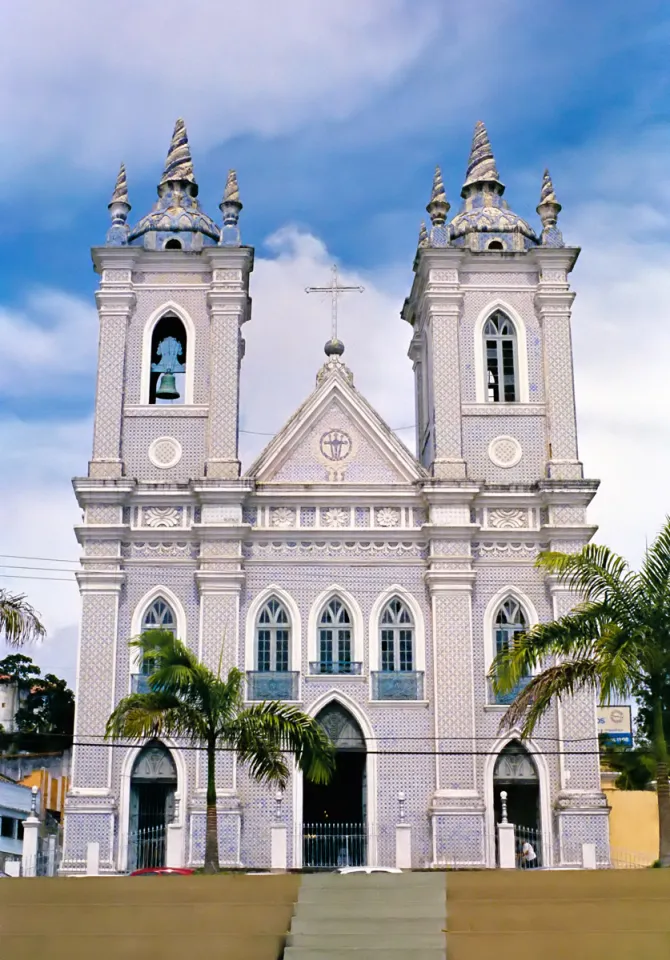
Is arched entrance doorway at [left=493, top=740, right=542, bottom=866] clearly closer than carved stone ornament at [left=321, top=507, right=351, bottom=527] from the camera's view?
Yes

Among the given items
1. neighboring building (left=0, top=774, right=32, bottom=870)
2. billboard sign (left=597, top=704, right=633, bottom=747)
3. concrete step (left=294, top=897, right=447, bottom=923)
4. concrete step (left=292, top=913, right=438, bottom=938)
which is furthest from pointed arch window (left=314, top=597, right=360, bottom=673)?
billboard sign (left=597, top=704, right=633, bottom=747)

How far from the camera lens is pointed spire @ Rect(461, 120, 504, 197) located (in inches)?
1310

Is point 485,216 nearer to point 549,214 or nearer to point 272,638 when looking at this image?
point 549,214

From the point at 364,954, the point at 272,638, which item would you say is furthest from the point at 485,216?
the point at 364,954

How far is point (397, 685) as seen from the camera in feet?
92.0

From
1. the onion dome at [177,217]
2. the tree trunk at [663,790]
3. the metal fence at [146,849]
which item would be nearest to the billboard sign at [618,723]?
the metal fence at [146,849]

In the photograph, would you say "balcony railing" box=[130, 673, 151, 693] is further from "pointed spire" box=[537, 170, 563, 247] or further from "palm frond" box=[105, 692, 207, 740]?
"pointed spire" box=[537, 170, 563, 247]

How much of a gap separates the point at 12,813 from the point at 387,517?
13.8 meters

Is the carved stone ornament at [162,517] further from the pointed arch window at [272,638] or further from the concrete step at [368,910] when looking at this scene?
the concrete step at [368,910]

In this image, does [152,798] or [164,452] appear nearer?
[152,798]

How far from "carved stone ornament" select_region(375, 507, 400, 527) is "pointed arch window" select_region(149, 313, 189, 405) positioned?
16.7 ft

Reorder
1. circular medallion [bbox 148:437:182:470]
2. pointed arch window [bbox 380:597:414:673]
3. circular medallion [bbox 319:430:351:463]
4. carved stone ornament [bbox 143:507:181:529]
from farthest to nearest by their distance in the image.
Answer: circular medallion [bbox 319:430:351:463] → circular medallion [bbox 148:437:182:470] → carved stone ornament [bbox 143:507:181:529] → pointed arch window [bbox 380:597:414:673]

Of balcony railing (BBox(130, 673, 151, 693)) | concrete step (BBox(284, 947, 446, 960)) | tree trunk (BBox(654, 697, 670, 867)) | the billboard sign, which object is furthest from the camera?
the billboard sign

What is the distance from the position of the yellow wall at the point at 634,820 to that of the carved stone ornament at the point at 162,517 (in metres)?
11.4
